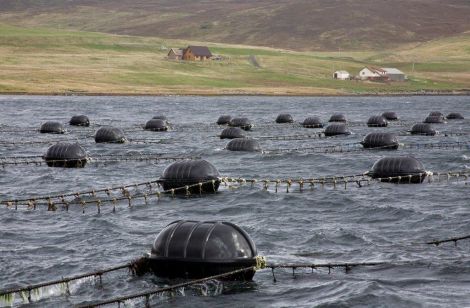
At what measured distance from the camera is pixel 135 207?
45719 millimetres

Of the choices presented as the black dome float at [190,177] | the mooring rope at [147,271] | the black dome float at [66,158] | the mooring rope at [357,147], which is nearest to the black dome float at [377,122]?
the mooring rope at [357,147]

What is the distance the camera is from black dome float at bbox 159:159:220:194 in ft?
158

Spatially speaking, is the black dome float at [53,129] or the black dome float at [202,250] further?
the black dome float at [53,129]

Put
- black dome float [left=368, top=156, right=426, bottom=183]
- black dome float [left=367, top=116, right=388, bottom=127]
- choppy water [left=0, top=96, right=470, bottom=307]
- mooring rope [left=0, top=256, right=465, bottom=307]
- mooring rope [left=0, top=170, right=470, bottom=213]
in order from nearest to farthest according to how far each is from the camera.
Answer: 1. mooring rope [left=0, top=256, right=465, bottom=307]
2. choppy water [left=0, top=96, right=470, bottom=307]
3. mooring rope [left=0, top=170, right=470, bottom=213]
4. black dome float [left=368, top=156, right=426, bottom=183]
5. black dome float [left=367, top=116, right=388, bottom=127]

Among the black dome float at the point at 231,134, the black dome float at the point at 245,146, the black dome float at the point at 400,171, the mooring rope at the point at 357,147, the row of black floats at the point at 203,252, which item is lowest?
the mooring rope at the point at 357,147

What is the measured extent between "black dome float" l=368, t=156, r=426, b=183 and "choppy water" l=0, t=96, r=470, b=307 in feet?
2.82

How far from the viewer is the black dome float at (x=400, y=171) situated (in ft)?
175

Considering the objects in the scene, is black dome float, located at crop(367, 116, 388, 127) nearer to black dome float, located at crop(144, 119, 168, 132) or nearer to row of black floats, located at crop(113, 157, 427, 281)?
black dome float, located at crop(144, 119, 168, 132)

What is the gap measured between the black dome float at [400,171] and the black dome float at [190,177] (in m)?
10.9

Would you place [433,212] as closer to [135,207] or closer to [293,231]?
[293,231]

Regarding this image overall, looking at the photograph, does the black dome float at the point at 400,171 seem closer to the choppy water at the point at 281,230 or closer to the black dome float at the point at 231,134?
the choppy water at the point at 281,230

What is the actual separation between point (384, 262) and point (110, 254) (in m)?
10.6

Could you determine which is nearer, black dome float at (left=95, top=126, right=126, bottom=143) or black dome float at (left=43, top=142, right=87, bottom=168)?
black dome float at (left=43, top=142, right=87, bottom=168)

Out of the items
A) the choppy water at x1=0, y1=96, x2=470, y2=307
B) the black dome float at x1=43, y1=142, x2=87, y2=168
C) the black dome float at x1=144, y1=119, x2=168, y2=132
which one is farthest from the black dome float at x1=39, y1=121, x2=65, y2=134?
the black dome float at x1=43, y1=142, x2=87, y2=168
